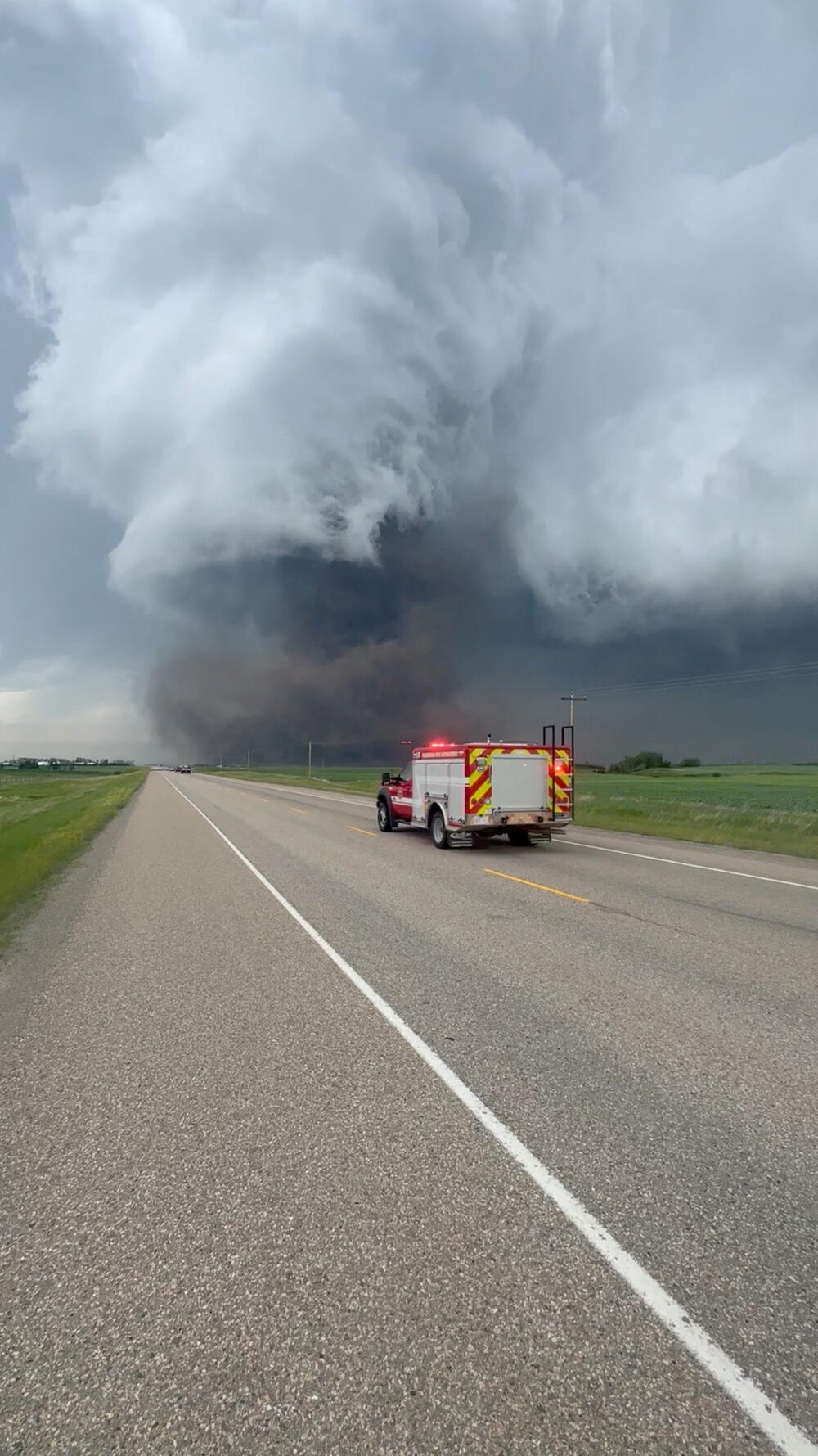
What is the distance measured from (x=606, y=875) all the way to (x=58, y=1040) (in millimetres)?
10050

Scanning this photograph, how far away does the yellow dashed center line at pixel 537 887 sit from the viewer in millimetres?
11266

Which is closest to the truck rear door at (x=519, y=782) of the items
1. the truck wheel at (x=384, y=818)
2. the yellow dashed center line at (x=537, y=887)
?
the yellow dashed center line at (x=537, y=887)

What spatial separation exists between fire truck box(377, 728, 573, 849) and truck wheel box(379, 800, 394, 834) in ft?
11.5

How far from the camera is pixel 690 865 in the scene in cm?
1564

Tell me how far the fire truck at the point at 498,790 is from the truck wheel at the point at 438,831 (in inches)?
0.7

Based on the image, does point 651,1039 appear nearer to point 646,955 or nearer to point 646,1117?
point 646,1117

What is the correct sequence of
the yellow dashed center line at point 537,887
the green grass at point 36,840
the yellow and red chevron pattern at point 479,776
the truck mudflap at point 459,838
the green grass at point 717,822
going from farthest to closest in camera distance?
the green grass at point 717,822, the truck mudflap at point 459,838, the yellow and red chevron pattern at point 479,776, the green grass at point 36,840, the yellow dashed center line at point 537,887

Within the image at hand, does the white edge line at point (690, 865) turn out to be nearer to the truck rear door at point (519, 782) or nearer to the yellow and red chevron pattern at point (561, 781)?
the yellow and red chevron pattern at point (561, 781)

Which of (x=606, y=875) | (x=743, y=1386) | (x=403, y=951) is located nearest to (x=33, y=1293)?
(x=743, y=1386)

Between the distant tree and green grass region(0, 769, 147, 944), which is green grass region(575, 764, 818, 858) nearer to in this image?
green grass region(0, 769, 147, 944)

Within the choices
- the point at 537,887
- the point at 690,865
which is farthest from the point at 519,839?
the point at 537,887

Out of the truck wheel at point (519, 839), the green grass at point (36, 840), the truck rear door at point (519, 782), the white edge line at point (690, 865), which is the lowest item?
the green grass at point (36, 840)

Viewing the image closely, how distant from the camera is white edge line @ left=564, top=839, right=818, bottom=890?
13.5m

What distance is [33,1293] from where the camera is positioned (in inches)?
117
